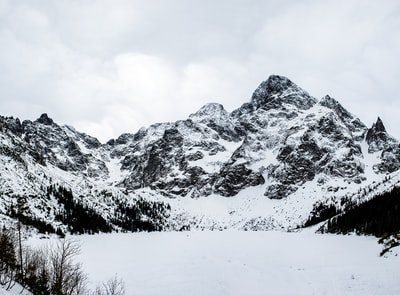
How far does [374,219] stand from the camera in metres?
101

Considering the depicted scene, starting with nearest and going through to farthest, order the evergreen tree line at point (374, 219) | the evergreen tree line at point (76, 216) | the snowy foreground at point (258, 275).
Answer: the snowy foreground at point (258, 275)
the evergreen tree line at point (374, 219)
the evergreen tree line at point (76, 216)

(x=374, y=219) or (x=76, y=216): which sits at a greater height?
(x=76, y=216)

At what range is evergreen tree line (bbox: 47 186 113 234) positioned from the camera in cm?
15962

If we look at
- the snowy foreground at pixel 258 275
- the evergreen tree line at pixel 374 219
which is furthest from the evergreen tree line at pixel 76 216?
the evergreen tree line at pixel 374 219

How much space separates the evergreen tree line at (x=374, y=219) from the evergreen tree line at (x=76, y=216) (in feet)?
354

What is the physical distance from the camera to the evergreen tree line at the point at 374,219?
83.6 m

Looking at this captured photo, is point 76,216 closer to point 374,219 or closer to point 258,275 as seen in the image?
point 374,219

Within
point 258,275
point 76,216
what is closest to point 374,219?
point 258,275

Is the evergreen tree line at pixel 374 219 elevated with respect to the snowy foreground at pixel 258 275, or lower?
elevated

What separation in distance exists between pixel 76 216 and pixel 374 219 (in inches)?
5207

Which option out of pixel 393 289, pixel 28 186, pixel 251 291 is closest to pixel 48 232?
pixel 28 186

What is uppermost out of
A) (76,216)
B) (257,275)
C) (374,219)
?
(76,216)

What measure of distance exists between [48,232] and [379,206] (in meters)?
115

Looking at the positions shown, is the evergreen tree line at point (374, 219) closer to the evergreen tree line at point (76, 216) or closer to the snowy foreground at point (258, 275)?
the snowy foreground at point (258, 275)
